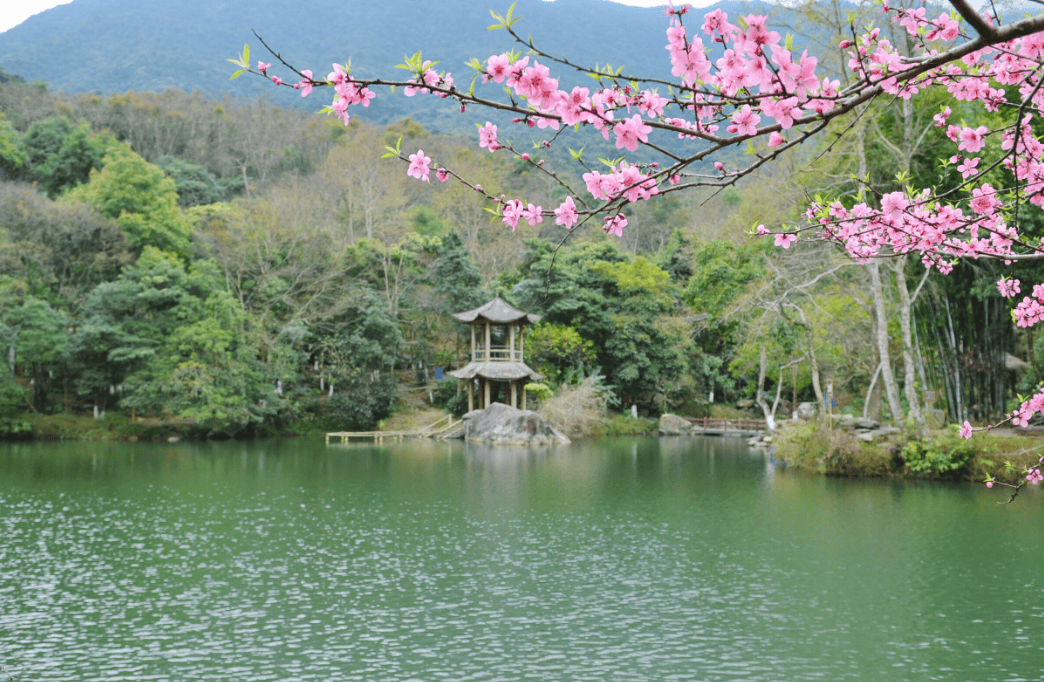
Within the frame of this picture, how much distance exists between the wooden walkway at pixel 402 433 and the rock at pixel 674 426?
23.2 feet

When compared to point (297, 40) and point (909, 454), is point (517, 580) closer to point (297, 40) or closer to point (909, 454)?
point (909, 454)

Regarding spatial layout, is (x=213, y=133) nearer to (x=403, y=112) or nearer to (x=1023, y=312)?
(x=403, y=112)

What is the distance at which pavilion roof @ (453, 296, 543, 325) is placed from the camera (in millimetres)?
24203

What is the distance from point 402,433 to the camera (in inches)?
961

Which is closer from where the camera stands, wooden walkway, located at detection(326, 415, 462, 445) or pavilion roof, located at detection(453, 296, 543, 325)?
wooden walkway, located at detection(326, 415, 462, 445)

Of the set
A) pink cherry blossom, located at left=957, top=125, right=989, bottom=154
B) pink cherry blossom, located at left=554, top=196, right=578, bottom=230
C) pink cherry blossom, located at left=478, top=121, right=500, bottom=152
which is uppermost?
pink cherry blossom, located at left=957, top=125, right=989, bottom=154

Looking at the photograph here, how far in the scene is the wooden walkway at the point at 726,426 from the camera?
27.3m

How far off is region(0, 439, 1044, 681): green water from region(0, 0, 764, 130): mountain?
56.5m

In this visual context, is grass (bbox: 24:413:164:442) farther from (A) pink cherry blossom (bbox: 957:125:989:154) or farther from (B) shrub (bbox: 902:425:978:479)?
(A) pink cherry blossom (bbox: 957:125:989:154)

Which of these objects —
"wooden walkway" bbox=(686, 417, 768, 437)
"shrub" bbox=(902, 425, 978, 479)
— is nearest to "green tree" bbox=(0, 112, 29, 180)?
"wooden walkway" bbox=(686, 417, 768, 437)

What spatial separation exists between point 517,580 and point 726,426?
20.8 metres

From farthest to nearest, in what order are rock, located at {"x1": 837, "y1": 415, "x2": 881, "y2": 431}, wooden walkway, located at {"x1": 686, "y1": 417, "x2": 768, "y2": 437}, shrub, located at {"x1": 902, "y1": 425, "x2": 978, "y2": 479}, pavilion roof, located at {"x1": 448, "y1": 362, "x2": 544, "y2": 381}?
wooden walkway, located at {"x1": 686, "y1": 417, "x2": 768, "y2": 437} → pavilion roof, located at {"x1": 448, "y1": 362, "x2": 544, "y2": 381} → rock, located at {"x1": 837, "y1": 415, "x2": 881, "y2": 431} → shrub, located at {"x1": 902, "y1": 425, "x2": 978, "y2": 479}

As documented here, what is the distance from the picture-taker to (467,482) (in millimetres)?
15023

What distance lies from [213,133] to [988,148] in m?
40.2
